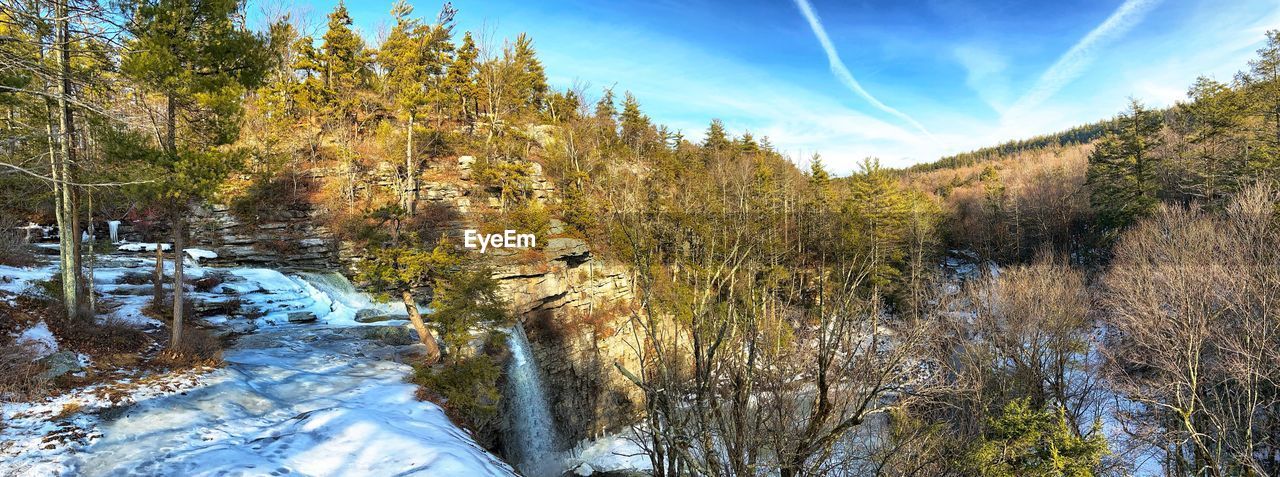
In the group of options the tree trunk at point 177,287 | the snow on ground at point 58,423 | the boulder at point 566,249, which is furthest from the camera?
the boulder at point 566,249

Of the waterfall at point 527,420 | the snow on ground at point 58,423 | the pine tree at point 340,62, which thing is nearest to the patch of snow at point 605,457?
the waterfall at point 527,420

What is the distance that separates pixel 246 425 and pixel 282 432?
0.78 metres

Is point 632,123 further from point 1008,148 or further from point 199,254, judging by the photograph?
point 1008,148

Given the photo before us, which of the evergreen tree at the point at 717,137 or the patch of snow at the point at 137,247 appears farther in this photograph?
the evergreen tree at the point at 717,137

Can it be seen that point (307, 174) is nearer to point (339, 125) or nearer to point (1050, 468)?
point (339, 125)

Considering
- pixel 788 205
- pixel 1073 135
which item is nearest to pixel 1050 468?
pixel 788 205

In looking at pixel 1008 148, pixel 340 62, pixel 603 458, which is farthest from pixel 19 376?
pixel 1008 148

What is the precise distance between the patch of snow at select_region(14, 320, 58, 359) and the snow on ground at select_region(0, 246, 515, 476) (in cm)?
13

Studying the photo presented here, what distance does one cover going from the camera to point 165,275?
17.3m

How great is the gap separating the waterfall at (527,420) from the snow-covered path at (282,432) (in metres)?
5.85

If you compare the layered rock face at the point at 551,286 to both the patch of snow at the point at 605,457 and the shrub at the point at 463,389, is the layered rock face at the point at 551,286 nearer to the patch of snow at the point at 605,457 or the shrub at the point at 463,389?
the patch of snow at the point at 605,457

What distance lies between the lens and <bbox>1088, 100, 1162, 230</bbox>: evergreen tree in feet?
99.8

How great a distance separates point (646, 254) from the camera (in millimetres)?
5352

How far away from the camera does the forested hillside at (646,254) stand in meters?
6.26
